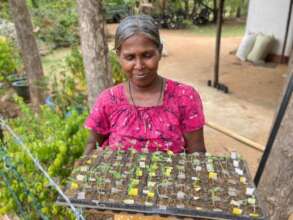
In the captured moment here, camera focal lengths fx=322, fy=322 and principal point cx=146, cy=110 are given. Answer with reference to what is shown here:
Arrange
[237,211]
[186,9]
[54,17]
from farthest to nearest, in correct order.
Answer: [186,9]
[54,17]
[237,211]

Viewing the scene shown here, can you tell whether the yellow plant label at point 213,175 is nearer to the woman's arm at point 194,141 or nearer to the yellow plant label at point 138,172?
the yellow plant label at point 138,172

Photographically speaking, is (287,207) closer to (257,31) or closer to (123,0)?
(123,0)

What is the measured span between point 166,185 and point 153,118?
0.46 metres

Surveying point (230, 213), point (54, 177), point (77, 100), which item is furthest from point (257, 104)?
point (230, 213)

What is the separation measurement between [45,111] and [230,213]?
1.97 m

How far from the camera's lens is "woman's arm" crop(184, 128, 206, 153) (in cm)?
158

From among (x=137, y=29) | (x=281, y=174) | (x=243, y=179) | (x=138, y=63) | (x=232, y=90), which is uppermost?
(x=137, y=29)

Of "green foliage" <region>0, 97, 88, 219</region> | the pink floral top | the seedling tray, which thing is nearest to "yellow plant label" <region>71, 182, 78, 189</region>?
the seedling tray

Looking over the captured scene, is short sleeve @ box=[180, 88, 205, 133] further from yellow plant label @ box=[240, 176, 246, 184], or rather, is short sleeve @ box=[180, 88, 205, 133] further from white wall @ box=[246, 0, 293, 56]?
white wall @ box=[246, 0, 293, 56]

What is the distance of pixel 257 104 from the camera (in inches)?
211

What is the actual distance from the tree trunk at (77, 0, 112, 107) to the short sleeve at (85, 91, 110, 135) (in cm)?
79

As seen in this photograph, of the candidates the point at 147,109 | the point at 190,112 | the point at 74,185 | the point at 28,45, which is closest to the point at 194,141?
the point at 190,112

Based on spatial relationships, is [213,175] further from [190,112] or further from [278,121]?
[278,121]

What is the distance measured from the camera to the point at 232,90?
6094 millimetres
